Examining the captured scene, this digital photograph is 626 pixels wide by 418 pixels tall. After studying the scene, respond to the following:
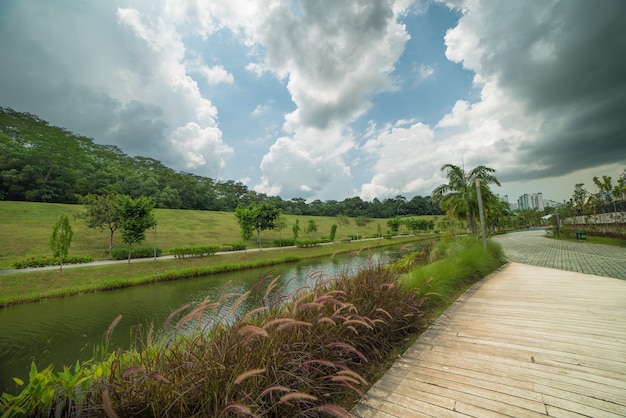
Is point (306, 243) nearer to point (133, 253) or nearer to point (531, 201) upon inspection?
point (133, 253)

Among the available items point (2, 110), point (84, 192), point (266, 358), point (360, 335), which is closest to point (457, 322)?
point (360, 335)

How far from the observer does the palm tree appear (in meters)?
20.4

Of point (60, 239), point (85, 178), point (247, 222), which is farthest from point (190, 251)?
point (85, 178)

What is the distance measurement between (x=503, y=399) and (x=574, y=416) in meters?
0.41

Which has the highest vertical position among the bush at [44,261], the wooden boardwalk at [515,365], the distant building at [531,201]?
the distant building at [531,201]

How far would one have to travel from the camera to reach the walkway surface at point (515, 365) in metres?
1.91

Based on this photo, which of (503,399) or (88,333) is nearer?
(503,399)

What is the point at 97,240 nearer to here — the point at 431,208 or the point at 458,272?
the point at 458,272

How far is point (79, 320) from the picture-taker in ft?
29.6

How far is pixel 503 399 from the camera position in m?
1.98

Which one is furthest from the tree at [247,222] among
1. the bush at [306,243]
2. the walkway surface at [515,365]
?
the walkway surface at [515,365]

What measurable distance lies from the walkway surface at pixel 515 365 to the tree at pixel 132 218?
24.7 m

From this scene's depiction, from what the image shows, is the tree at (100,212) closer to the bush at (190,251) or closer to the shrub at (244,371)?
the bush at (190,251)

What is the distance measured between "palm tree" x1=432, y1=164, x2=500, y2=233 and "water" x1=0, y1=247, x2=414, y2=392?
14897 mm
